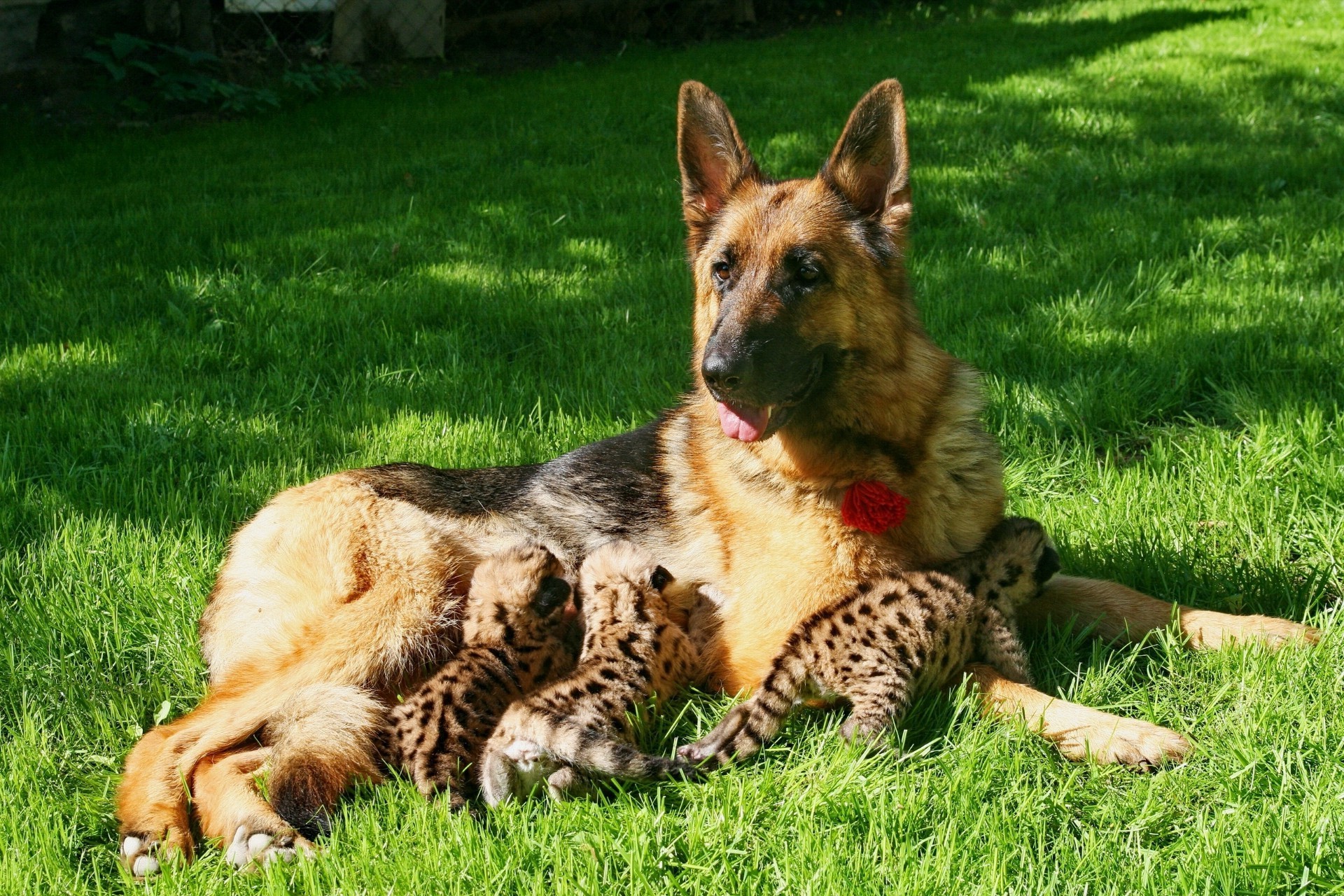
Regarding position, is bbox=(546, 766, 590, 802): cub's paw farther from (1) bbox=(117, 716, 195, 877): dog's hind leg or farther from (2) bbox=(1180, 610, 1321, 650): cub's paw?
(2) bbox=(1180, 610, 1321, 650): cub's paw

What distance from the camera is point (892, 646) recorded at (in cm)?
352

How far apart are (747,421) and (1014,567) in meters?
1.11

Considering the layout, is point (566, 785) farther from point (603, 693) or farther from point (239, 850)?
point (239, 850)

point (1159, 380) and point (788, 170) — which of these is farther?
point (788, 170)

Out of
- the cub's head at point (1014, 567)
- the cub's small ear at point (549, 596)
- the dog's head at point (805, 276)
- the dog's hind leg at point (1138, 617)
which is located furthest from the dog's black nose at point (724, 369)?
the dog's hind leg at point (1138, 617)

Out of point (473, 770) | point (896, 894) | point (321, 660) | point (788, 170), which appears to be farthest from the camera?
point (788, 170)

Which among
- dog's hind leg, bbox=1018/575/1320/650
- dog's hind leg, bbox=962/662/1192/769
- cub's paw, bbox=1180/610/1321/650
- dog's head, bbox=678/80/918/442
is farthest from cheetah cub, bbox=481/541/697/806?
cub's paw, bbox=1180/610/1321/650

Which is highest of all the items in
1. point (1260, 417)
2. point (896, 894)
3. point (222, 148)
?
point (222, 148)

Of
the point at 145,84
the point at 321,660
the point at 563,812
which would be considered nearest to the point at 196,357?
the point at 321,660

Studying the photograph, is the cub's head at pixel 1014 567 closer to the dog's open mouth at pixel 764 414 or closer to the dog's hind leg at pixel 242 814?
the dog's open mouth at pixel 764 414

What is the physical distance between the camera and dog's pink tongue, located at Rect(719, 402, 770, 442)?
388cm

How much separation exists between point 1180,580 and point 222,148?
32.8 ft

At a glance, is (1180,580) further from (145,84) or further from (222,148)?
(145,84)

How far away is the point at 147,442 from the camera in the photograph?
18.2 ft
